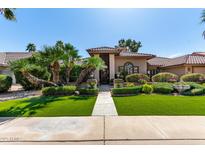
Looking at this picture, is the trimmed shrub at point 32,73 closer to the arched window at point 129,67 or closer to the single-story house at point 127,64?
the single-story house at point 127,64

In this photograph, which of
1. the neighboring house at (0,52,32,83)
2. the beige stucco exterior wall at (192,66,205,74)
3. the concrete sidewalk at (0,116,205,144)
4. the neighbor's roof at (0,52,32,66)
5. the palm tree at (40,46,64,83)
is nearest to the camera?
the concrete sidewalk at (0,116,205,144)

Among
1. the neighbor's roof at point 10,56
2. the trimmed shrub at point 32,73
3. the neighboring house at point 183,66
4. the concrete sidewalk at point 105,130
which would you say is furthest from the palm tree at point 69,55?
the neighbor's roof at point 10,56

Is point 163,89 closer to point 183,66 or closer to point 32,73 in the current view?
point 183,66

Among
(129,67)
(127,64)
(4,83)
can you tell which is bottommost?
(4,83)

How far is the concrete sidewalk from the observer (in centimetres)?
535

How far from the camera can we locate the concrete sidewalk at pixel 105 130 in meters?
5.35

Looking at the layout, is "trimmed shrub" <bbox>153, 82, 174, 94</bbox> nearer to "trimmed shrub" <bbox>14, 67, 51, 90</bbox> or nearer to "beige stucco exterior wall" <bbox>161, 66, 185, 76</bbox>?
"beige stucco exterior wall" <bbox>161, 66, 185, 76</bbox>

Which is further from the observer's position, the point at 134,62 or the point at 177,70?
the point at 177,70

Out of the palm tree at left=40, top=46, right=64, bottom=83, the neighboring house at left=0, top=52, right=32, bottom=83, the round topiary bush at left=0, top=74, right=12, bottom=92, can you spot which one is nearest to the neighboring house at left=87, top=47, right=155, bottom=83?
the palm tree at left=40, top=46, right=64, bottom=83

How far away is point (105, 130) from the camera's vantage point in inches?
245

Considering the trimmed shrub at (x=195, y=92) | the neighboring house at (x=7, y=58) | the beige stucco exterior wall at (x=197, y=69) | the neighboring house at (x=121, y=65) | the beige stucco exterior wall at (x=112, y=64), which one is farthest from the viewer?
the neighboring house at (x=7, y=58)

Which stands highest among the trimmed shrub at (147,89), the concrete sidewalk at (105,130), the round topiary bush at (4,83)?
the round topiary bush at (4,83)

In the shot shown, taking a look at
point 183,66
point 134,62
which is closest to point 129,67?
point 134,62

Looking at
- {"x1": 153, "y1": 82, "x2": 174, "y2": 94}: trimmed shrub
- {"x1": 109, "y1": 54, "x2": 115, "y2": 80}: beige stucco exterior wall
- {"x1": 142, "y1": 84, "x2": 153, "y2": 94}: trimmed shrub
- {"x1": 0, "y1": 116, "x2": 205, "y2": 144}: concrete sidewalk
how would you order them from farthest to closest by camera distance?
1. {"x1": 109, "y1": 54, "x2": 115, "y2": 80}: beige stucco exterior wall
2. {"x1": 153, "y1": 82, "x2": 174, "y2": 94}: trimmed shrub
3. {"x1": 142, "y1": 84, "x2": 153, "y2": 94}: trimmed shrub
4. {"x1": 0, "y1": 116, "x2": 205, "y2": 144}: concrete sidewalk
